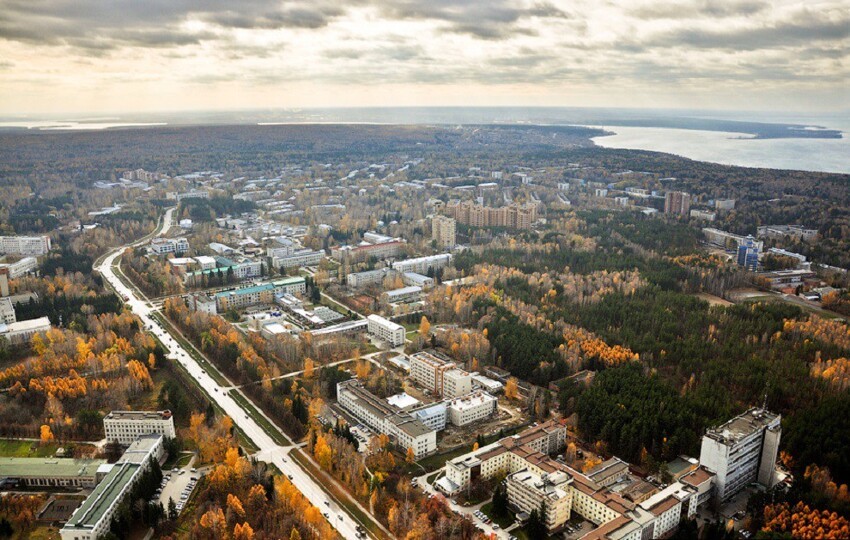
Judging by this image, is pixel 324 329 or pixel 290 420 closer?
pixel 290 420

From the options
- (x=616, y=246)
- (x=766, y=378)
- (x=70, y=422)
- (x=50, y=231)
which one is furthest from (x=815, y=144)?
(x=70, y=422)

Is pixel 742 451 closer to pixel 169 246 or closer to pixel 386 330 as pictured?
pixel 386 330

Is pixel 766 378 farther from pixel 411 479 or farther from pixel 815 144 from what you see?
pixel 815 144

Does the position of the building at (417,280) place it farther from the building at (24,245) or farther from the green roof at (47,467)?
the building at (24,245)

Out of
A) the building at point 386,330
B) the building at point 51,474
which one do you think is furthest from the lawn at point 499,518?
the building at point 386,330

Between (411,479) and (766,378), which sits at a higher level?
(766,378)

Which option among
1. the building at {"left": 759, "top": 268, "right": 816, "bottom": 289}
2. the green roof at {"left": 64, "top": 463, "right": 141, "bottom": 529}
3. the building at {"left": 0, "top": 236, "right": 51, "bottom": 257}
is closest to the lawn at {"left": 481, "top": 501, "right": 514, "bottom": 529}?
the green roof at {"left": 64, "top": 463, "right": 141, "bottom": 529}
